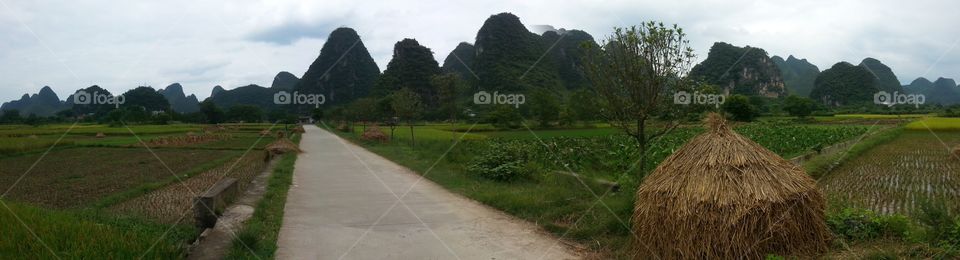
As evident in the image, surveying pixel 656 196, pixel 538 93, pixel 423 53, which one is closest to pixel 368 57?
pixel 423 53

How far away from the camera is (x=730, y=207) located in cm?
441

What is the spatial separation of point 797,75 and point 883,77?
148ft

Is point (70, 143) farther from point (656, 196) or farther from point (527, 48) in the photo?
point (527, 48)

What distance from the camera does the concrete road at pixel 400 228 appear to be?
18.2ft

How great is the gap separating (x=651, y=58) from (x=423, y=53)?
69977 mm

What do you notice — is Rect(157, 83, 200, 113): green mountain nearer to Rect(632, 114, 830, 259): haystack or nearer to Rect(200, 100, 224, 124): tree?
Rect(200, 100, 224, 124): tree

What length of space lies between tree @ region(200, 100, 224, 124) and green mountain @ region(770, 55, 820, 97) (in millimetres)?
84255

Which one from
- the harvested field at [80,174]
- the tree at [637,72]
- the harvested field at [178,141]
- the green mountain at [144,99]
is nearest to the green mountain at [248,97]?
the green mountain at [144,99]

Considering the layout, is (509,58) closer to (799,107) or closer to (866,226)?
(799,107)

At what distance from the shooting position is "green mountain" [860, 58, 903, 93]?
69.9 m

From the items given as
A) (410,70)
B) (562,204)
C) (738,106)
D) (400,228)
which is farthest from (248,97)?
(400,228)

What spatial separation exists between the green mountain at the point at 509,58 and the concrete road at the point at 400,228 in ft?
175

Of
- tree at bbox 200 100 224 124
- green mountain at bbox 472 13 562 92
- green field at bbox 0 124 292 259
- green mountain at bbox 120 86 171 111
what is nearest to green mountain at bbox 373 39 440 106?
green mountain at bbox 472 13 562 92

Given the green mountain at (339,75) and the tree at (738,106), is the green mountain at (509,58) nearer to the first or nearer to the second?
the green mountain at (339,75)
